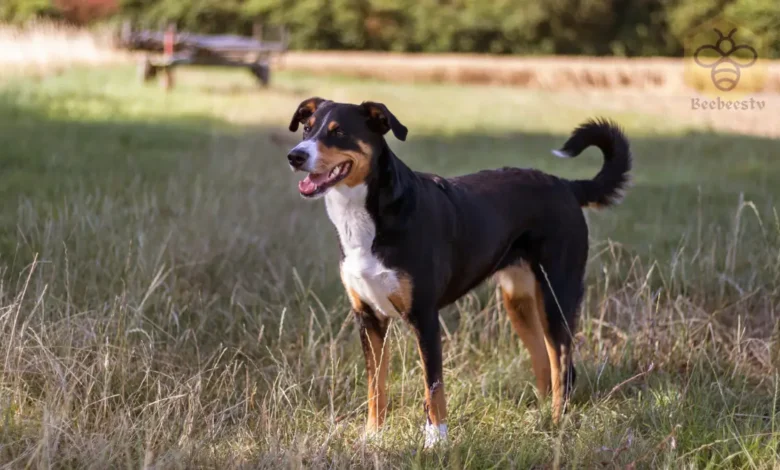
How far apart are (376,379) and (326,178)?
2.95 feet

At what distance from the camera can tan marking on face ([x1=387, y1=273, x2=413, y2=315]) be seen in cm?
376

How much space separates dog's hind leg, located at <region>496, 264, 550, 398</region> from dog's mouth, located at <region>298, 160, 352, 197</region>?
1.17 metres

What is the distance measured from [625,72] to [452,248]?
2338cm

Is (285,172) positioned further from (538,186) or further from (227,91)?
(227,91)

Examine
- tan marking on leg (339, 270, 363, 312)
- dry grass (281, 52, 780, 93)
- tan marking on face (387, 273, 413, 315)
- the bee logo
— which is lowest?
dry grass (281, 52, 780, 93)

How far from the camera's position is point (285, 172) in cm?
935

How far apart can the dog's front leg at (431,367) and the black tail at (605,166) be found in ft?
4.16

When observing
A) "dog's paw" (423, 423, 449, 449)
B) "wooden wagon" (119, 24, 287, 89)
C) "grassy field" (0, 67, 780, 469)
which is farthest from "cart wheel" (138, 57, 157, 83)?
"dog's paw" (423, 423, 449, 449)

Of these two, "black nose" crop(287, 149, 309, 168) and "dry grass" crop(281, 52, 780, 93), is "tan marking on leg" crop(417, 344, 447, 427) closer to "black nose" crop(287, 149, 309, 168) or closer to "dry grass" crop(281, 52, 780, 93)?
"black nose" crop(287, 149, 309, 168)

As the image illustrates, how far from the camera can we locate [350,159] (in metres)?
3.76

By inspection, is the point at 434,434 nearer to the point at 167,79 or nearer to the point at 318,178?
the point at 318,178

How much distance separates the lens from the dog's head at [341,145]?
3697mm

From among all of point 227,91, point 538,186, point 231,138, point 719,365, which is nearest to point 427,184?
point 538,186

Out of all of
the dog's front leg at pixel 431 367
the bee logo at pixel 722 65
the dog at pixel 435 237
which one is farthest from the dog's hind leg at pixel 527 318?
the bee logo at pixel 722 65
